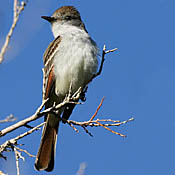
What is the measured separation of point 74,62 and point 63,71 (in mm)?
214

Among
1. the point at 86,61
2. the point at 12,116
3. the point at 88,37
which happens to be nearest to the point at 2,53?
the point at 12,116

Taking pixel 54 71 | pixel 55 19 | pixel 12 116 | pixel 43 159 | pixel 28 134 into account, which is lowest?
pixel 43 159

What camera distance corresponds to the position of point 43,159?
4.87m

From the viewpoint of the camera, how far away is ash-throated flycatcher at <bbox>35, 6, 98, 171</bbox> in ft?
16.3

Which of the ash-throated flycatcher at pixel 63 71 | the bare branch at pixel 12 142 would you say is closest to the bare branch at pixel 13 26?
the bare branch at pixel 12 142

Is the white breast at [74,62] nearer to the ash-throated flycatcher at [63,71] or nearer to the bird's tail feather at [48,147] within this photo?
the ash-throated flycatcher at [63,71]

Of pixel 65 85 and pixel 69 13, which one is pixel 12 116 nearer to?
pixel 65 85

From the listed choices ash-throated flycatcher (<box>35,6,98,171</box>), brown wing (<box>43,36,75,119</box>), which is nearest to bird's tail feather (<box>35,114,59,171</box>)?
ash-throated flycatcher (<box>35,6,98,171</box>)

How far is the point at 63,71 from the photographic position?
198 inches

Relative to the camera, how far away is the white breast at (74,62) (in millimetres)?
4991

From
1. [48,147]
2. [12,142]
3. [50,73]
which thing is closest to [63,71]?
[50,73]

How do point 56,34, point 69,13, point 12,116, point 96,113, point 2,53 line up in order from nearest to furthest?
1. point 2,53
2. point 12,116
3. point 96,113
4. point 56,34
5. point 69,13

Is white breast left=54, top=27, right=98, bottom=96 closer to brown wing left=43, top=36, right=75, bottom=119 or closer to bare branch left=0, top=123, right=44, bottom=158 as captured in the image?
brown wing left=43, top=36, right=75, bottom=119

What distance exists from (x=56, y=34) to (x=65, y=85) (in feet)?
3.93
